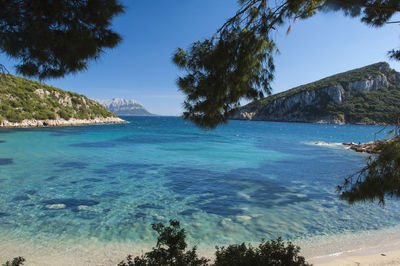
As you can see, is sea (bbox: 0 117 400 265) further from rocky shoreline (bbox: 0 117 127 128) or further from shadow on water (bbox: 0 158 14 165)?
rocky shoreline (bbox: 0 117 127 128)

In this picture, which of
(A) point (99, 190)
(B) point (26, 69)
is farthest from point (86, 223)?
(B) point (26, 69)

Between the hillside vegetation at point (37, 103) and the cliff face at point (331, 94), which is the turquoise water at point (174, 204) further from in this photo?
the cliff face at point (331, 94)

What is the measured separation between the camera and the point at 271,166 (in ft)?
54.1

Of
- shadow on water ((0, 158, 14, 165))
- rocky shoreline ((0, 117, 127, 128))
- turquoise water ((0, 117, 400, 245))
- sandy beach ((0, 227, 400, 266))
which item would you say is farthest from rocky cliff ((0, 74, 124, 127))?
sandy beach ((0, 227, 400, 266))

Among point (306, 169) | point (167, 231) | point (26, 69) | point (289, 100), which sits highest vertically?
point (289, 100)

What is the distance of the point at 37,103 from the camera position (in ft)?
183

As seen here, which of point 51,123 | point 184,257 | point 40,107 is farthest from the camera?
point 40,107

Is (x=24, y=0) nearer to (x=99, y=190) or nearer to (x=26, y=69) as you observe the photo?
(x=26, y=69)

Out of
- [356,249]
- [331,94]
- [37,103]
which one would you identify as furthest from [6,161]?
[331,94]

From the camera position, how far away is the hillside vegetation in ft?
157

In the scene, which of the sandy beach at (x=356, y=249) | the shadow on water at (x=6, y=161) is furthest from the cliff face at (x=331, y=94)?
the sandy beach at (x=356, y=249)

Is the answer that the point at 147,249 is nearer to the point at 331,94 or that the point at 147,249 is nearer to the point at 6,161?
the point at 6,161

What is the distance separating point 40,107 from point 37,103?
1.69 m

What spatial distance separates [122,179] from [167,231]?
9.47 m
